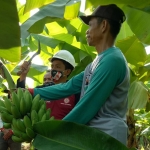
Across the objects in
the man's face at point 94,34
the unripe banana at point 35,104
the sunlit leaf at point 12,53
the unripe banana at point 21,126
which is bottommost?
the unripe banana at point 21,126

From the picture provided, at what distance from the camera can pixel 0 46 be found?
1.27m

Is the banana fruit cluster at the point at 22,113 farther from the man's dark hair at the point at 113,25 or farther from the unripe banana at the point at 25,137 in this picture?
the man's dark hair at the point at 113,25

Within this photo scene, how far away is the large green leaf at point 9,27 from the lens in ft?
3.88

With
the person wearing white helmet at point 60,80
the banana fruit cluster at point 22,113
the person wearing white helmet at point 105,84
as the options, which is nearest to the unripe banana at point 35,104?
the banana fruit cluster at point 22,113

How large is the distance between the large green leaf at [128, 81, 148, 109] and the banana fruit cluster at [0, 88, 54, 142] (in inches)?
39.5

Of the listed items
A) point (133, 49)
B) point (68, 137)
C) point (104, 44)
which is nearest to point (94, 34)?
point (104, 44)

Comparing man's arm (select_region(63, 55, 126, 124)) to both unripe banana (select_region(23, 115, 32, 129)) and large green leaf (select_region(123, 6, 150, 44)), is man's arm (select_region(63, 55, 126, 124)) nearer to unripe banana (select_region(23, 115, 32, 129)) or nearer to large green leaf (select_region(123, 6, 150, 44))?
unripe banana (select_region(23, 115, 32, 129))

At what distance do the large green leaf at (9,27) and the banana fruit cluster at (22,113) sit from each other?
0.16m

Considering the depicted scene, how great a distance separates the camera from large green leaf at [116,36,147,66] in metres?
2.35

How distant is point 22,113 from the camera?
124cm

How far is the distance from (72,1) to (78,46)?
4.18 ft

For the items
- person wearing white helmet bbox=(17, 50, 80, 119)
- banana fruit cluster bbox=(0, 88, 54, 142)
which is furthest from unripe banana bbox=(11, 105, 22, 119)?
person wearing white helmet bbox=(17, 50, 80, 119)

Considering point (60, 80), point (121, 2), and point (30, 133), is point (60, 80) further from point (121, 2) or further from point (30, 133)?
point (30, 133)

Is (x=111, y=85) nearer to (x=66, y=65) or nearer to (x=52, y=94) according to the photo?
(x=52, y=94)
